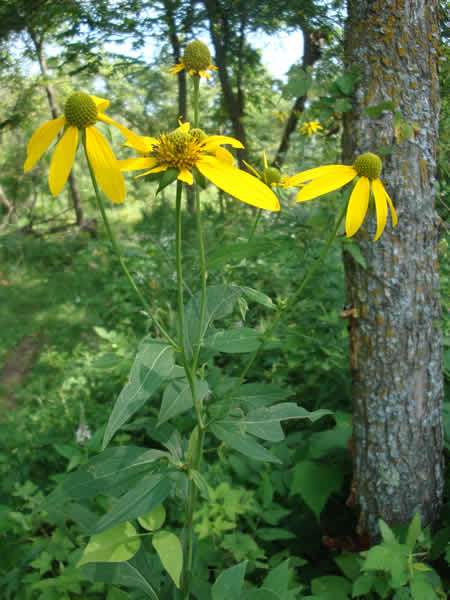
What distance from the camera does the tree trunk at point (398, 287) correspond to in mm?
1557

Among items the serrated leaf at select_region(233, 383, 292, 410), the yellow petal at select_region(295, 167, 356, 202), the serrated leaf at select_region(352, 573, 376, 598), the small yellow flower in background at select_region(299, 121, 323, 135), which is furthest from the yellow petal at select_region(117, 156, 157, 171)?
the small yellow flower in background at select_region(299, 121, 323, 135)

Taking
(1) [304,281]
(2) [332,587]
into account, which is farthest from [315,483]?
(1) [304,281]

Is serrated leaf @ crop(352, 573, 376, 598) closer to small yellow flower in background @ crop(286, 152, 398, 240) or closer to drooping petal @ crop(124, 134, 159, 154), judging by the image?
small yellow flower in background @ crop(286, 152, 398, 240)

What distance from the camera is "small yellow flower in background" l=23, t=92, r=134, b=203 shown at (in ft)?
2.40

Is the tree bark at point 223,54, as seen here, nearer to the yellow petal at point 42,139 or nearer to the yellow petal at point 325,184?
the yellow petal at point 325,184

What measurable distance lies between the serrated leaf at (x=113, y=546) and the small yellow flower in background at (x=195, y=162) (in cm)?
76

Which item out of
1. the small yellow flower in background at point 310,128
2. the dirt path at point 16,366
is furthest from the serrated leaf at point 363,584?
the small yellow flower in background at point 310,128

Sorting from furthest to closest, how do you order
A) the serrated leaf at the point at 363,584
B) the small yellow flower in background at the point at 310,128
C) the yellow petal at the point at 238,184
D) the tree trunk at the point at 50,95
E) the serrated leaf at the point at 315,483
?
1. the tree trunk at the point at 50,95
2. the small yellow flower in background at the point at 310,128
3. the serrated leaf at the point at 315,483
4. the serrated leaf at the point at 363,584
5. the yellow petal at the point at 238,184

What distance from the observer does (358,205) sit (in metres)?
0.92

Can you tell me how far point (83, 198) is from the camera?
8.61m

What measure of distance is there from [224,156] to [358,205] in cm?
28

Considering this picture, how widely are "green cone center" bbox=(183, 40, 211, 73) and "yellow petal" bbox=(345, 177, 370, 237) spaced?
477mm

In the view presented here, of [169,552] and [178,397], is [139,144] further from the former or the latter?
[169,552]

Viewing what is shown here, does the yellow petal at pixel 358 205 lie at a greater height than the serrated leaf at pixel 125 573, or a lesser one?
greater
